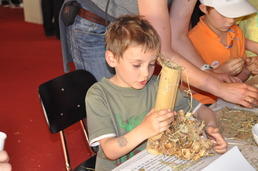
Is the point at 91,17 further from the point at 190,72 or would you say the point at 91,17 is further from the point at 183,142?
the point at 183,142

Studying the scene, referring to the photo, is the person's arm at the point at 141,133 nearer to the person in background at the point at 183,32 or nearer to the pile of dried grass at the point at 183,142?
the pile of dried grass at the point at 183,142

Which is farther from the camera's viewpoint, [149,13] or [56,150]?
[56,150]

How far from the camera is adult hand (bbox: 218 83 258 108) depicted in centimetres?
153

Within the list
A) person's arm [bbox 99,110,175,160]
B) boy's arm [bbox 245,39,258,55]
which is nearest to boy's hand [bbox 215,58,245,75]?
boy's arm [bbox 245,39,258,55]

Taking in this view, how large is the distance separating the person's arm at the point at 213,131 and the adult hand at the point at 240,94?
0.13 metres

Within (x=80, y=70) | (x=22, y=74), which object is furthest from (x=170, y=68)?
(x=22, y=74)

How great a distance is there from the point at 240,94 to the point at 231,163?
475 mm

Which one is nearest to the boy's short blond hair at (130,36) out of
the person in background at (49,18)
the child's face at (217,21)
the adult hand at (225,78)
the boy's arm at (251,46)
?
the adult hand at (225,78)

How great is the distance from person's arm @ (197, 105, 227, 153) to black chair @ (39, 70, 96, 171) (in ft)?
1.90

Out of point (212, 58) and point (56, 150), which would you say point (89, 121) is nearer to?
point (212, 58)

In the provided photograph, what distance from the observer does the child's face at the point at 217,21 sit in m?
2.01

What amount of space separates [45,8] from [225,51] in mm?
4464

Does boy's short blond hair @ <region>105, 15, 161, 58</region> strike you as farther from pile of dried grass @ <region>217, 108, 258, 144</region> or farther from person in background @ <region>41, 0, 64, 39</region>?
person in background @ <region>41, 0, 64, 39</region>

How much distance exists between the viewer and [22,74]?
4.55m
